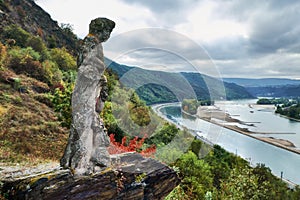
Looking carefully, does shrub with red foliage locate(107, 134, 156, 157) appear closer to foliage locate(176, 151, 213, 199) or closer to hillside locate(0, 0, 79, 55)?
foliage locate(176, 151, 213, 199)

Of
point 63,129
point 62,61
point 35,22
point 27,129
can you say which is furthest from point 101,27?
point 35,22

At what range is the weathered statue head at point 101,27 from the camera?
5.86 m

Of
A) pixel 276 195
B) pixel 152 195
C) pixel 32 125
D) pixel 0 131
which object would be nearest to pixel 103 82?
Result: pixel 152 195

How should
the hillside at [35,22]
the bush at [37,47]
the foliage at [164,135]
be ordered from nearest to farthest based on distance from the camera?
the foliage at [164,135], the bush at [37,47], the hillside at [35,22]

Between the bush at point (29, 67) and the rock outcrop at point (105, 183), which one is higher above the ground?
the bush at point (29, 67)

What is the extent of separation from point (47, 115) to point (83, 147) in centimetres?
1281

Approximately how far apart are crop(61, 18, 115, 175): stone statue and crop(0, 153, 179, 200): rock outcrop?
0.83 feet

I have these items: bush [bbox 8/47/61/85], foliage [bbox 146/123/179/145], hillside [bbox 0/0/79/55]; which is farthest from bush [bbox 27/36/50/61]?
foliage [bbox 146/123/179/145]

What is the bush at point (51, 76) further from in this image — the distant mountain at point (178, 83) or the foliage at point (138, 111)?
the distant mountain at point (178, 83)

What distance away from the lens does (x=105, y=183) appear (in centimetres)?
583

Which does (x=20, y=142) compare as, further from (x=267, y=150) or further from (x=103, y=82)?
(x=267, y=150)

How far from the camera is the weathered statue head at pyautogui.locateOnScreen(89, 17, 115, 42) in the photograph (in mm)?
5863

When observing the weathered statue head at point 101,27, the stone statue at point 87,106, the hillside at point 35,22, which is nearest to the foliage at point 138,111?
the stone statue at point 87,106

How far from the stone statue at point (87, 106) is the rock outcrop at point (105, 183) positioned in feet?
0.83
